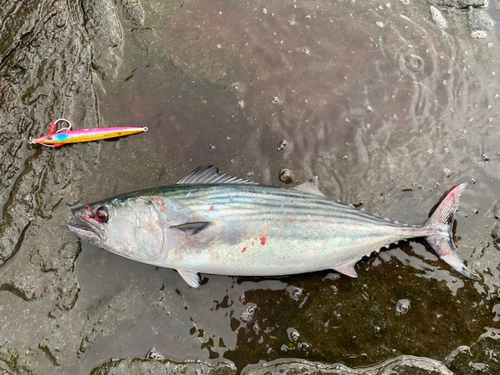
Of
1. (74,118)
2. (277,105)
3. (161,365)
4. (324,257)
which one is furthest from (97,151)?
(324,257)

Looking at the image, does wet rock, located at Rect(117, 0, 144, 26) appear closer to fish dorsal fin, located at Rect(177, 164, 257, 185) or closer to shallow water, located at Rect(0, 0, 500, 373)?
shallow water, located at Rect(0, 0, 500, 373)

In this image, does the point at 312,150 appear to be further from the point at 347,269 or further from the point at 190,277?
the point at 190,277

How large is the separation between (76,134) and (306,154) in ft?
7.85

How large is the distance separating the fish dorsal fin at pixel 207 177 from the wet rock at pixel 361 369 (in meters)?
1.78

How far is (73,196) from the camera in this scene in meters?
3.19

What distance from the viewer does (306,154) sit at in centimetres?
328

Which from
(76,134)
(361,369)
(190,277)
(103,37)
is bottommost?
(361,369)

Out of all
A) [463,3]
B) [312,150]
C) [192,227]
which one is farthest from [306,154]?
[463,3]

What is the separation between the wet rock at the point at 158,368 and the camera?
2.92 metres

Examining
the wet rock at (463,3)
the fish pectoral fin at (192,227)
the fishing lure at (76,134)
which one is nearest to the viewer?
the fish pectoral fin at (192,227)

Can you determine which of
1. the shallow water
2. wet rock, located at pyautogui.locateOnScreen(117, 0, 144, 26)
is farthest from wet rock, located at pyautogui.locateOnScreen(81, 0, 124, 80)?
wet rock, located at pyautogui.locateOnScreen(117, 0, 144, 26)

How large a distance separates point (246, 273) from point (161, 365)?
121 centimetres

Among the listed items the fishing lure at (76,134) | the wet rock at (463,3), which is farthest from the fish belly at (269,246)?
the wet rock at (463,3)

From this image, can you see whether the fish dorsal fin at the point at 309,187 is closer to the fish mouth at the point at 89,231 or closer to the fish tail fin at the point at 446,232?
the fish tail fin at the point at 446,232
